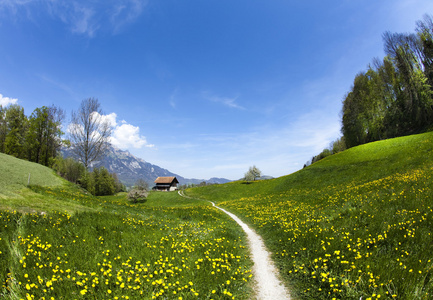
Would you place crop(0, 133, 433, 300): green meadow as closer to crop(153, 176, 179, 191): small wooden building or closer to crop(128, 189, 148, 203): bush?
crop(128, 189, 148, 203): bush

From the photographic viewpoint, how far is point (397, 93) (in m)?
61.3

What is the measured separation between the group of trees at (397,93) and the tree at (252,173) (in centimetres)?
4060

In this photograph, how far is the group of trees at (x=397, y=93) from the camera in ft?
169

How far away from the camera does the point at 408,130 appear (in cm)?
5766

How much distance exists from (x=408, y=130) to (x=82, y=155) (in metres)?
90.5

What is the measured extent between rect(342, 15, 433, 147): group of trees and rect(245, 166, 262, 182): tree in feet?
133

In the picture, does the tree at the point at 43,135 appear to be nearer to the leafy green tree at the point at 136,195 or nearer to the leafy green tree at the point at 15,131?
the leafy green tree at the point at 15,131

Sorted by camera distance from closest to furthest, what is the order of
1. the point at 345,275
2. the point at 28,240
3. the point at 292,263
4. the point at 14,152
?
the point at 345,275, the point at 28,240, the point at 292,263, the point at 14,152

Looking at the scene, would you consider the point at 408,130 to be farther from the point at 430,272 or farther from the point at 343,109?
the point at 430,272

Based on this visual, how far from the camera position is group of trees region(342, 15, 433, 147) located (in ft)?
169

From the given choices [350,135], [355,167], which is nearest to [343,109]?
[350,135]

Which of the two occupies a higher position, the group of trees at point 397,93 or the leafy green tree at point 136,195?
the group of trees at point 397,93

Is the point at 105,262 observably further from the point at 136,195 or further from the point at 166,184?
the point at 166,184

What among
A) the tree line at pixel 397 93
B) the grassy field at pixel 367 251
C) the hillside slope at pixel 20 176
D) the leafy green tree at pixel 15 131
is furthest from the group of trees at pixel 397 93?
the leafy green tree at pixel 15 131
